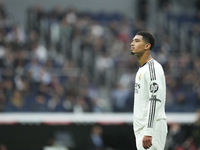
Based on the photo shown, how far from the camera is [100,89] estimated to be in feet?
46.6

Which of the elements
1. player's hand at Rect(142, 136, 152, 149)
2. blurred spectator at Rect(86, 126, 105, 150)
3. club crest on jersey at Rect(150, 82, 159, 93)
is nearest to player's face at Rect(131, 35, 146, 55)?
club crest on jersey at Rect(150, 82, 159, 93)

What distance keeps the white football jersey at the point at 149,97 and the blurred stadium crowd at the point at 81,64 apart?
6383 mm

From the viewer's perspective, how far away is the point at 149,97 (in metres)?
5.18

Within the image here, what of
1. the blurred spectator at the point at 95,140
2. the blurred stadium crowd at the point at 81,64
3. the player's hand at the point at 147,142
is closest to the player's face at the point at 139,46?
the player's hand at the point at 147,142

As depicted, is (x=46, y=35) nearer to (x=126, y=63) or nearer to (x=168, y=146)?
(x=126, y=63)

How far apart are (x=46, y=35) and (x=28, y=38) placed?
3.53 ft

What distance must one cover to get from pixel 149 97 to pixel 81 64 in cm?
965

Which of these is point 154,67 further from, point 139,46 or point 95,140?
point 95,140

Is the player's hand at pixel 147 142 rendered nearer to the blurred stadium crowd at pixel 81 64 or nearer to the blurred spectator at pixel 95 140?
the blurred spectator at pixel 95 140

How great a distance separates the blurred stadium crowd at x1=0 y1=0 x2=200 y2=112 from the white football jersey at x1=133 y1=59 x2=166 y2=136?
638 centimetres

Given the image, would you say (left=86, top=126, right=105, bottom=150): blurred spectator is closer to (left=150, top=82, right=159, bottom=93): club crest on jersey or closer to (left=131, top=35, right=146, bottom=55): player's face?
(left=131, top=35, right=146, bottom=55): player's face

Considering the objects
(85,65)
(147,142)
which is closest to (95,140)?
(85,65)

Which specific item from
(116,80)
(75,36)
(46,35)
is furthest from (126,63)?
(46,35)

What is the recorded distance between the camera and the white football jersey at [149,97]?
5.07 meters
